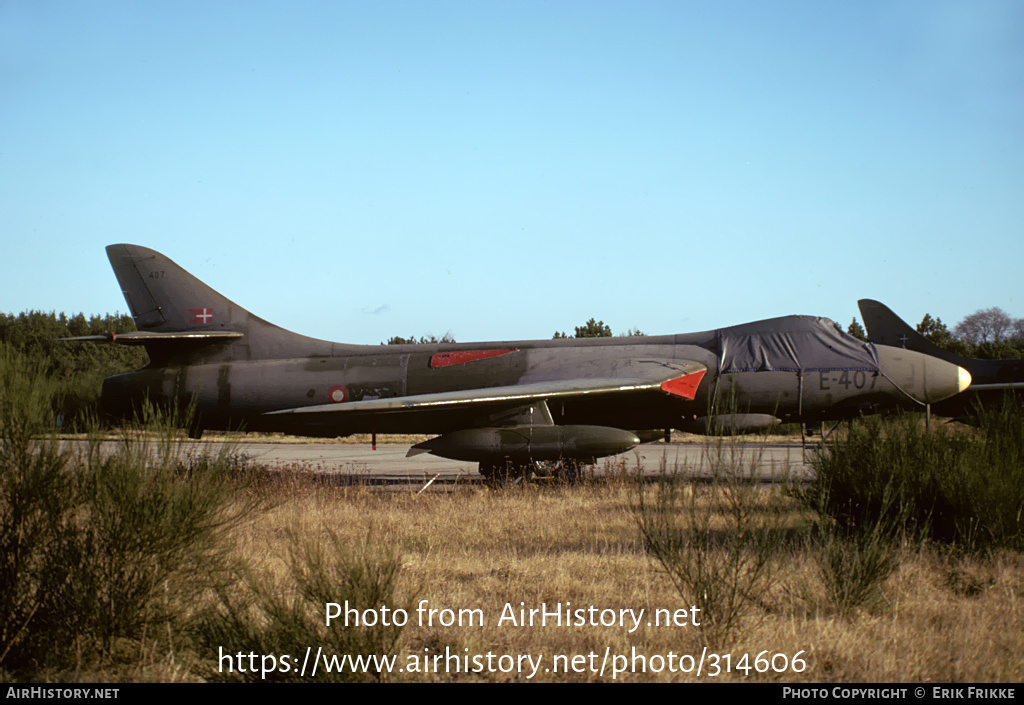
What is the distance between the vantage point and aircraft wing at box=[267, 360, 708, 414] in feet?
41.9

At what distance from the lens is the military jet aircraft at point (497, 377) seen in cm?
1376

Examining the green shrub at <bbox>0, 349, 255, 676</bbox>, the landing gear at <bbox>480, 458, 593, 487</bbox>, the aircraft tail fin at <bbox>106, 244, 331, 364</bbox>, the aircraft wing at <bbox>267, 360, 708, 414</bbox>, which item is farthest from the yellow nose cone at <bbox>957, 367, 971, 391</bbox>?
the green shrub at <bbox>0, 349, 255, 676</bbox>

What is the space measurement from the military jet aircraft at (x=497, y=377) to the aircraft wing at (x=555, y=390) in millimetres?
37

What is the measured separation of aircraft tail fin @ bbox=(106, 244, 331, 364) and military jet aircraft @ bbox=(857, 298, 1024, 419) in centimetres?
1407

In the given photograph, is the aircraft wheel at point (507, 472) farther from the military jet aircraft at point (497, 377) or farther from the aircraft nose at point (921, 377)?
the aircraft nose at point (921, 377)

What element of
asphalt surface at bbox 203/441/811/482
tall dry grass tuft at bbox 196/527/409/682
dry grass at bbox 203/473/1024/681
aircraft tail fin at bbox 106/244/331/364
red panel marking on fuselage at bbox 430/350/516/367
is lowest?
asphalt surface at bbox 203/441/811/482

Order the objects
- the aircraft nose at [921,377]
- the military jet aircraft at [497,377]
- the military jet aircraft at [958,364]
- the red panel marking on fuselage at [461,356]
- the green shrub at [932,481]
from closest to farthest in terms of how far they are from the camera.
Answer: the green shrub at [932,481] → the military jet aircraft at [497,377] → the aircraft nose at [921,377] → the red panel marking on fuselage at [461,356] → the military jet aircraft at [958,364]

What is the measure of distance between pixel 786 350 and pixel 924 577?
7.99 meters

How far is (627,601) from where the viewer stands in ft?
20.9

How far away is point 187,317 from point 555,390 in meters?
7.93

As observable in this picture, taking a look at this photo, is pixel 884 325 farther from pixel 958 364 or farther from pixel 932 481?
pixel 932 481

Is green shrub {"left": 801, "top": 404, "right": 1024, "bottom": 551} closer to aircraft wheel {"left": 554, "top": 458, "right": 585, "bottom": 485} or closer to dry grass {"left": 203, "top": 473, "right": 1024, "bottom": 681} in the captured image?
dry grass {"left": 203, "top": 473, "right": 1024, "bottom": 681}

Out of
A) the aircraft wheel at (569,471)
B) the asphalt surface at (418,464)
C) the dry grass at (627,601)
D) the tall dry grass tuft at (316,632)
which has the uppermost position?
the tall dry grass tuft at (316,632)

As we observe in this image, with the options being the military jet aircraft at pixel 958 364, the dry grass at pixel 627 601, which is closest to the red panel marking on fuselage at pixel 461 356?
the dry grass at pixel 627 601
